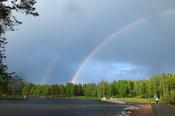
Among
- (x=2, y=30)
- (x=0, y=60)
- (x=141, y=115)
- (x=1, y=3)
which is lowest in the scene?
(x=141, y=115)

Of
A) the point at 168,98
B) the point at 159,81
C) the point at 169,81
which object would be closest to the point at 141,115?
the point at 168,98

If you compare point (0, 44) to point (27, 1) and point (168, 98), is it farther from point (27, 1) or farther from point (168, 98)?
point (168, 98)

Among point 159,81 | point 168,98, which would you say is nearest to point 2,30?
point 168,98

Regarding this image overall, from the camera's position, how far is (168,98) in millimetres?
124625

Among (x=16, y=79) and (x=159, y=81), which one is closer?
(x=16, y=79)

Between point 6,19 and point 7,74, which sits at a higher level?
point 6,19

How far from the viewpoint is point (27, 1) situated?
19.1 m

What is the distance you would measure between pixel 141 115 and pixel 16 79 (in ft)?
107

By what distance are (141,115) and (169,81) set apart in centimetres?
14185

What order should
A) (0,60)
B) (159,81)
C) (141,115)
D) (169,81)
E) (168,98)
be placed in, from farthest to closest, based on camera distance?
1. (159,81)
2. (169,81)
3. (168,98)
4. (141,115)
5. (0,60)

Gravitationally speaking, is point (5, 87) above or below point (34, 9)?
below

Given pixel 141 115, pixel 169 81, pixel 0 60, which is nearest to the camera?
pixel 0 60

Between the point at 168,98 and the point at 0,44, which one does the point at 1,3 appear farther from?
the point at 168,98

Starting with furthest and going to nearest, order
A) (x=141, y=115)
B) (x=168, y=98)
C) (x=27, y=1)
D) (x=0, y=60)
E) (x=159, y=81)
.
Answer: (x=159, y=81), (x=168, y=98), (x=141, y=115), (x=27, y=1), (x=0, y=60)
